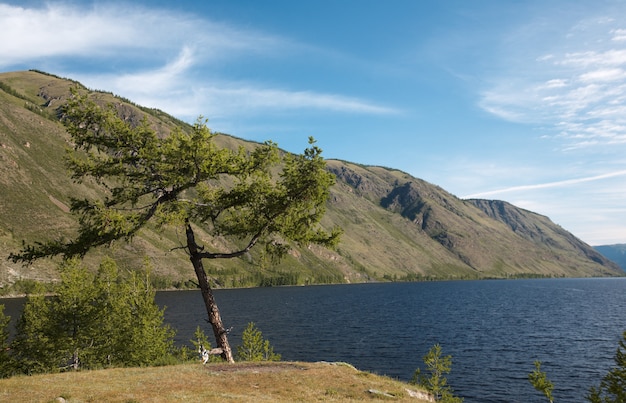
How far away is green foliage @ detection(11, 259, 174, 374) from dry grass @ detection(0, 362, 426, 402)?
703 inches

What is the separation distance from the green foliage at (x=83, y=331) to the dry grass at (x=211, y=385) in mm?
17847

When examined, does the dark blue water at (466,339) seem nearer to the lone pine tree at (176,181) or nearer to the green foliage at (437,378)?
the green foliage at (437,378)

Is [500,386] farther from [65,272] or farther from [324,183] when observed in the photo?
[65,272]

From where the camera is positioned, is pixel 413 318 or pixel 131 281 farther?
pixel 413 318

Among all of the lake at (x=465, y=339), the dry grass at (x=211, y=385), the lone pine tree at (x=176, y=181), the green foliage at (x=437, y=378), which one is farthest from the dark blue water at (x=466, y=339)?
the lone pine tree at (x=176, y=181)

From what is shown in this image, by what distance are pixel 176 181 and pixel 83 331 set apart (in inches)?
1003

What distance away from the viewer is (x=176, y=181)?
24.9 meters

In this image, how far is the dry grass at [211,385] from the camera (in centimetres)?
1822

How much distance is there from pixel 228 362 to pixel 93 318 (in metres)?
20.9

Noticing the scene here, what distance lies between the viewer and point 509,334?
111m

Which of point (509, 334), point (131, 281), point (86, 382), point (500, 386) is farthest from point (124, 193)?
point (509, 334)

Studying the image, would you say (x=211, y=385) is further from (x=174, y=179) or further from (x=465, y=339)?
(x=465, y=339)

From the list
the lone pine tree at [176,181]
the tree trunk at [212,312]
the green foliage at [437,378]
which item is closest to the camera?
the lone pine tree at [176,181]

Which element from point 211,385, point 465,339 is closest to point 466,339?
point 465,339
